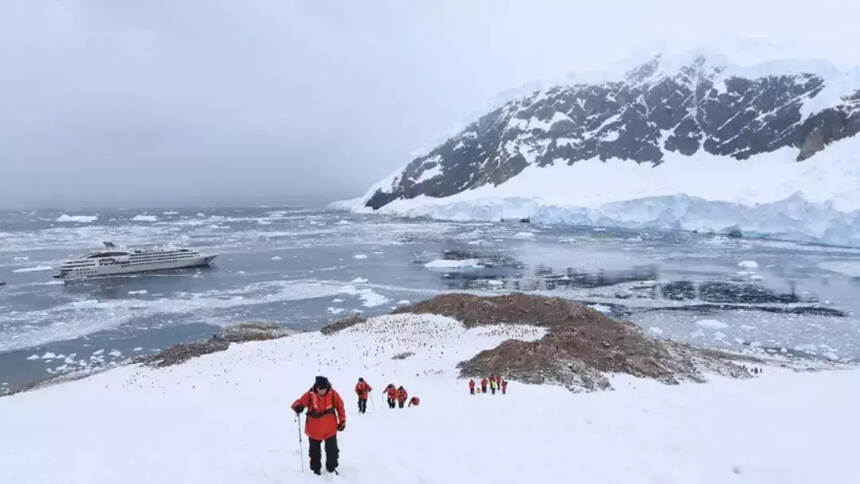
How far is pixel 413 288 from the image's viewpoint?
165 feet

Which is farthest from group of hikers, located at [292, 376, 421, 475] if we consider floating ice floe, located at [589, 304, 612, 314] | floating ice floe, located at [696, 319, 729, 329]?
floating ice floe, located at [589, 304, 612, 314]

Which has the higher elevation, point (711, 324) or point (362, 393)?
point (362, 393)

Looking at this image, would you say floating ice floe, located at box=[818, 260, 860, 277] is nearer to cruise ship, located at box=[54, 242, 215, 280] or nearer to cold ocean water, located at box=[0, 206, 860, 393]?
cold ocean water, located at box=[0, 206, 860, 393]

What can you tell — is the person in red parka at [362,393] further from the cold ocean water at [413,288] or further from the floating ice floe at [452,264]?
the floating ice floe at [452,264]

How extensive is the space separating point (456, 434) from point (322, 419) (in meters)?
3.71

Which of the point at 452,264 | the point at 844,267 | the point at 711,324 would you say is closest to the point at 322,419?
the point at 711,324

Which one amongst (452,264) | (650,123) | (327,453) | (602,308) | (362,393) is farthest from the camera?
(650,123)

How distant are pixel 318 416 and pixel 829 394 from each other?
10.9m

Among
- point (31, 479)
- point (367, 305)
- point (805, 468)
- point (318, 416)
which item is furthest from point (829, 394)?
point (367, 305)

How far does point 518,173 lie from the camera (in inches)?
5659

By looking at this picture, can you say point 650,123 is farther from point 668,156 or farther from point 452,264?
point 452,264

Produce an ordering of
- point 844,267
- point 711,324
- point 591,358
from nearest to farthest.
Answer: point 591,358 → point 711,324 → point 844,267

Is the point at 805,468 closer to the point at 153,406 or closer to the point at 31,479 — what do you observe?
the point at 31,479

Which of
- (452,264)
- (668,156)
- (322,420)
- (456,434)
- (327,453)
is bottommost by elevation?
(452,264)
